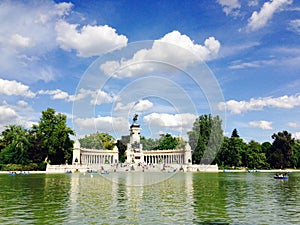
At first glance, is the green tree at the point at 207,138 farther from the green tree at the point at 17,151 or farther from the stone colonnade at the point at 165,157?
the green tree at the point at 17,151

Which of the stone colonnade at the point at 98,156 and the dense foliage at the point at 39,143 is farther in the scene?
the stone colonnade at the point at 98,156

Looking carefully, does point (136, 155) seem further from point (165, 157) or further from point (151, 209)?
point (151, 209)

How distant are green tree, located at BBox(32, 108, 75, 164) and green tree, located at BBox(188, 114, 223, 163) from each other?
30389 millimetres

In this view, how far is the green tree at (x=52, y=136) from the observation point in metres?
77.4

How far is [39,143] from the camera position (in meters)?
79.9

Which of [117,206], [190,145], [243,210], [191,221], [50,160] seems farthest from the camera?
[190,145]

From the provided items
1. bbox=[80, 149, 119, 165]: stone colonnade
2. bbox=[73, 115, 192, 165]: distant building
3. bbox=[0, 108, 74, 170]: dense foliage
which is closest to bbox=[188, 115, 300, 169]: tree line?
bbox=[73, 115, 192, 165]: distant building

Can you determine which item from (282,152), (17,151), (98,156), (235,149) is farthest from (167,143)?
(17,151)

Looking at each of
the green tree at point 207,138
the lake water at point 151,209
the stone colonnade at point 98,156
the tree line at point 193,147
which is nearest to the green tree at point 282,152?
the tree line at point 193,147

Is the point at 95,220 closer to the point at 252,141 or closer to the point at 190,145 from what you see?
the point at 190,145

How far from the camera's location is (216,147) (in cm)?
8550

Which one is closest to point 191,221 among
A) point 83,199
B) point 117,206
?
point 117,206

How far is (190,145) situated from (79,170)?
31.2 metres

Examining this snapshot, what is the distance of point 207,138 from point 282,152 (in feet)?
73.9
